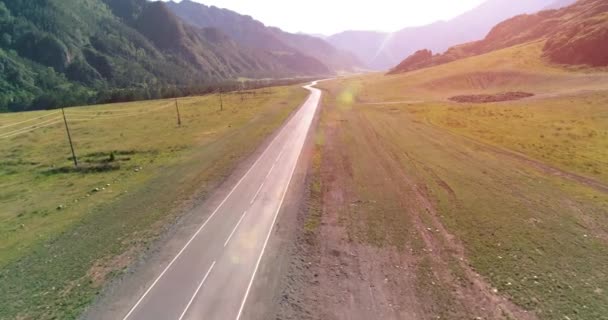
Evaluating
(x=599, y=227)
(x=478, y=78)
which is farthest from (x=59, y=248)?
(x=478, y=78)

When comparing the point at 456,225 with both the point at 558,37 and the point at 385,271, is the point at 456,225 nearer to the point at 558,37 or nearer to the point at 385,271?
the point at 385,271

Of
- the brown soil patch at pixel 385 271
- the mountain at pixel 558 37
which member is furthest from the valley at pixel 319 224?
the mountain at pixel 558 37

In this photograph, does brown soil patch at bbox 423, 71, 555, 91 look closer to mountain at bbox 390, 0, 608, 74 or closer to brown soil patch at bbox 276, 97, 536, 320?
mountain at bbox 390, 0, 608, 74

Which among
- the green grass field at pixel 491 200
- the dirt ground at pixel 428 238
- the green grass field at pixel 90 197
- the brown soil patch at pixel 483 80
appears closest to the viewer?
the dirt ground at pixel 428 238

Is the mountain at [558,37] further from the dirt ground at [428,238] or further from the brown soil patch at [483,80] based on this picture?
the dirt ground at [428,238]

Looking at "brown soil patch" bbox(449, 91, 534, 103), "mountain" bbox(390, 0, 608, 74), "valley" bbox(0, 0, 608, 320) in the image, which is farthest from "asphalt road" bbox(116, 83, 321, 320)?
"mountain" bbox(390, 0, 608, 74)

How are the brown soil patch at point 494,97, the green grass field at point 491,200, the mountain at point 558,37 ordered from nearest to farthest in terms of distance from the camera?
1. the green grass field at point 491,200
2. the brown soil patch at point 494,97
3. the mountain at point 558,37

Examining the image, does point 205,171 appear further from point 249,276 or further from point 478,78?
point 478,78
